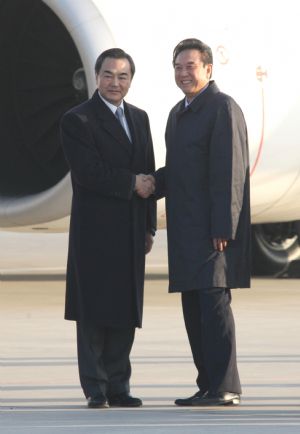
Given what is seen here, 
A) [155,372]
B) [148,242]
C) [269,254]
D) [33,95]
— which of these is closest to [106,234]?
[148,242]

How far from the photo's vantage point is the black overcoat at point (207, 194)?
7605 millimetres

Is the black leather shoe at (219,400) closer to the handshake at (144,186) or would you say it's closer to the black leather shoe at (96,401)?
the black leather shoe at (96,401)

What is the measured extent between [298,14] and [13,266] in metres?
5.94

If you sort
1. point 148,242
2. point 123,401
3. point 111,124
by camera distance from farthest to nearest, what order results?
point 148,242 < point 111,124 < point 123,401

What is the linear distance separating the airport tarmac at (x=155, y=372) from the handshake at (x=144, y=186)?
88 cm

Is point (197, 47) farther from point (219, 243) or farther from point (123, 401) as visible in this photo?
point (123, 401)

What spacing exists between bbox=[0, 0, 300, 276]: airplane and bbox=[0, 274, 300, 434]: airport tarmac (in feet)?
2.60

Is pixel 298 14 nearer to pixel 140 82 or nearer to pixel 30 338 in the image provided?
pixel 140 82

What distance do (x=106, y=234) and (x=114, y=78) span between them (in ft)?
2.16

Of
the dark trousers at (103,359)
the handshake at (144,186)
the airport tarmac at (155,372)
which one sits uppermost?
the handshake at (144,186)

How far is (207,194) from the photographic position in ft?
25.2

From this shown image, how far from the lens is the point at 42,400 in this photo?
25.5 feet

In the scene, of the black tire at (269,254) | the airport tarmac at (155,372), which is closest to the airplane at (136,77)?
the airport tarmac at (155,372)

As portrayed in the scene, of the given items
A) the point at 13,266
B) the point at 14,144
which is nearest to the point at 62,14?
the point at 14,144
